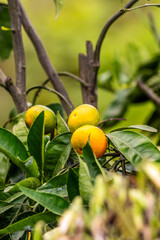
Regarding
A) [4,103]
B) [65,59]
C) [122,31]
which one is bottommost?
[4,103]

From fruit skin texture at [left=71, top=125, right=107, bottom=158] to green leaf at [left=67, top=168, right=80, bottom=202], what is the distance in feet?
0.32

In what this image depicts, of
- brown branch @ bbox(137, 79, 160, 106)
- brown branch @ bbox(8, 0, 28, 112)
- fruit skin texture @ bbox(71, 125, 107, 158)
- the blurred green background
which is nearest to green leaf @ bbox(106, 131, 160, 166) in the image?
fruit skin texture @ bbox(71, 125, 107, 158)

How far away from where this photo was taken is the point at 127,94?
1381mm

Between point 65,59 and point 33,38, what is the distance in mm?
1513

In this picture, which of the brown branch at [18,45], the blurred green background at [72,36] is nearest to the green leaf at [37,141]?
the brown branch at [18,45]

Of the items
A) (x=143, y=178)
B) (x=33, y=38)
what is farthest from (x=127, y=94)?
(x=143, y=178)

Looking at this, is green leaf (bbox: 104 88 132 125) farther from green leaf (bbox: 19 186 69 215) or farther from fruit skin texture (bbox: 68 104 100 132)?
green leaf (bbox: 19 186 69 215)

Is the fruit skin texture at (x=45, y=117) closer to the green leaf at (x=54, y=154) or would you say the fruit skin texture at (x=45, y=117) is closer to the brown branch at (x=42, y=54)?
the green leaf at (x=54, y=154)

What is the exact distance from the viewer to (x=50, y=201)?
452mm

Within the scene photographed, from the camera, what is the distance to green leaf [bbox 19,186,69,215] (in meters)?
0.44

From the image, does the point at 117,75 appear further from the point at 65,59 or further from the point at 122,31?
the point at 122,31

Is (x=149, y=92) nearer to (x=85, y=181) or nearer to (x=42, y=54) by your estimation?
(x=42, y=54)

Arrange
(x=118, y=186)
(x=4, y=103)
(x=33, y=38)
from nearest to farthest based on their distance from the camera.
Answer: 1. (x=118, y=186)
2. (x=33, y=38)
3. (x=4, y=103)

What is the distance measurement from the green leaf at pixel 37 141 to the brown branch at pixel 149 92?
71 centimetres
